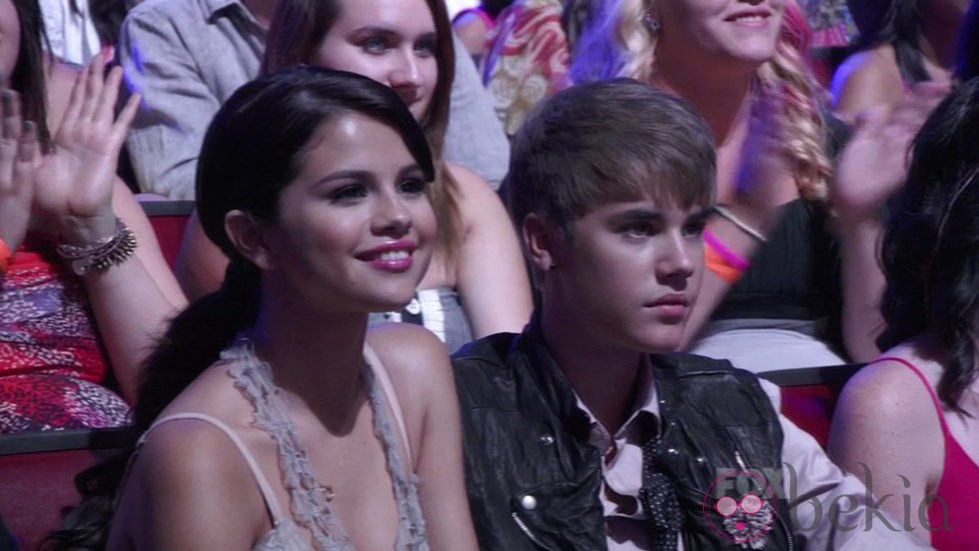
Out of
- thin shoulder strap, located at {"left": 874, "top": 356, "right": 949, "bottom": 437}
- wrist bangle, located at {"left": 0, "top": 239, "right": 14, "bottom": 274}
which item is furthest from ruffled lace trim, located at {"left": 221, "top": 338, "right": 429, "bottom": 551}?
thin shoulder strap, located at {"left": 874, "top": 356, "right": 949, "bottom": 437}

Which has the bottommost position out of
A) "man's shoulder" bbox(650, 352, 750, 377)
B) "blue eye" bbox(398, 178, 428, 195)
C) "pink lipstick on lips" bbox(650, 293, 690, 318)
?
"man's shoulder" bbox(650, 352, 750, 377)

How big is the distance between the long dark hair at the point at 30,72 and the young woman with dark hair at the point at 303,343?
0.81 m

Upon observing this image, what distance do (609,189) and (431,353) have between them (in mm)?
344

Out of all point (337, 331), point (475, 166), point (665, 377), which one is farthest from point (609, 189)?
point (475, 166)

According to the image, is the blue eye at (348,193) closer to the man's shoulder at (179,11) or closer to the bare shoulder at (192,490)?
the bare shoulder at (192,490)

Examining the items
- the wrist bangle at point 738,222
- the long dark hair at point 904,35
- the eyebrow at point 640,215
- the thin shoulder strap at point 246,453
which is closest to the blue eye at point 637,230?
the eyebrow at point 640,215

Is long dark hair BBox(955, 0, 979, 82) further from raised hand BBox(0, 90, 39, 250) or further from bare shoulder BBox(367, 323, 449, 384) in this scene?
raised hand BBox(0, 90, 39, 250)

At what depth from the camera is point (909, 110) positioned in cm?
282

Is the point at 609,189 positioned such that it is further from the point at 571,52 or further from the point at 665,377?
the point at 571,52

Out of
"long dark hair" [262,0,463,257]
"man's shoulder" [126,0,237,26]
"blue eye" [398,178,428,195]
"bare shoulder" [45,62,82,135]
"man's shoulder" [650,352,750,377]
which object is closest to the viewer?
"blue eye" [398,178,428,195]

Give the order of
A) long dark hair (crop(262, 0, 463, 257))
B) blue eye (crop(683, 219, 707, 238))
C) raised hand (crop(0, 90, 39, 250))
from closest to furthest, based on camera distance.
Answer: blue eye (crop(683, 219, 707, 238)) < raised hand (crop(0, 90, 39, 250)) < long dark hair (crop(262, 0, 463, 257))

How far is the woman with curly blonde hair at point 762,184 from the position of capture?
279cm

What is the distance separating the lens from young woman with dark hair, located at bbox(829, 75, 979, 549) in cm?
223

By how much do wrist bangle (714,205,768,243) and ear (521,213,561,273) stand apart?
1.75 feet
